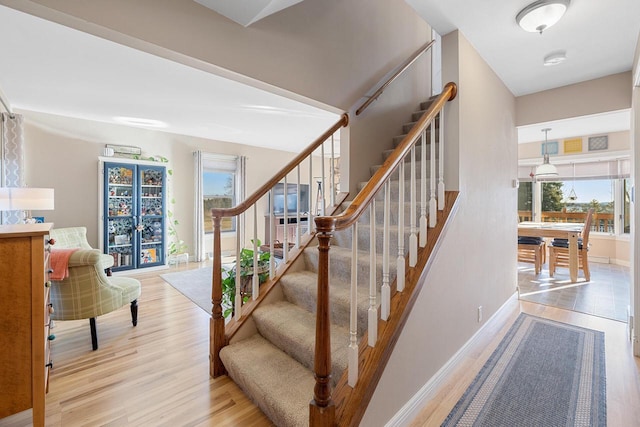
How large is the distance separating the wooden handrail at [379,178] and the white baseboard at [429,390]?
3.64ft

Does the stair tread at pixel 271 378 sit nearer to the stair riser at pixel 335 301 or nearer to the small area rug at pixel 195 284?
the stair riser at pixel 335 301

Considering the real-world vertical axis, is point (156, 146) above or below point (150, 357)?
above

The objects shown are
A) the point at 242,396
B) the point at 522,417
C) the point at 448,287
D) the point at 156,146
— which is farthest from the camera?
the point at 156,146

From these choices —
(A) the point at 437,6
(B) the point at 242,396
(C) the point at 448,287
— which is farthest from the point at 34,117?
(C) the point at 448,287

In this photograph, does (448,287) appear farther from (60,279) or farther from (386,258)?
(60,279)

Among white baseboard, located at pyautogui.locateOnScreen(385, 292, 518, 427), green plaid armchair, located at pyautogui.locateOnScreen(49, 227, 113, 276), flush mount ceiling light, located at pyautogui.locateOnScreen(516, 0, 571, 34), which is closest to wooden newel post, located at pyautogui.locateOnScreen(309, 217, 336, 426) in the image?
white baseboard, located at pyautogui.locateOnScreen(385, 292, 518, 427)

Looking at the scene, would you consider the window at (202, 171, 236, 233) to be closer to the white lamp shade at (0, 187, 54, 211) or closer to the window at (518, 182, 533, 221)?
the white lamp shade at (0, 187, 54, 211)

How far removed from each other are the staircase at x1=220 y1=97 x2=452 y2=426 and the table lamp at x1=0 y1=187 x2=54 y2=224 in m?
1.73

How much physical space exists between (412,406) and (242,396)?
102cm

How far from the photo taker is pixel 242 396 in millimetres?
1812

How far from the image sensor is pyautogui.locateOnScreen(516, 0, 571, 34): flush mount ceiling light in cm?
173

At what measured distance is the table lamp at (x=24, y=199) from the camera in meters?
1.94

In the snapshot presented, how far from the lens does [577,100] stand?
2971mm

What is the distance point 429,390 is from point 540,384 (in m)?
0.80
